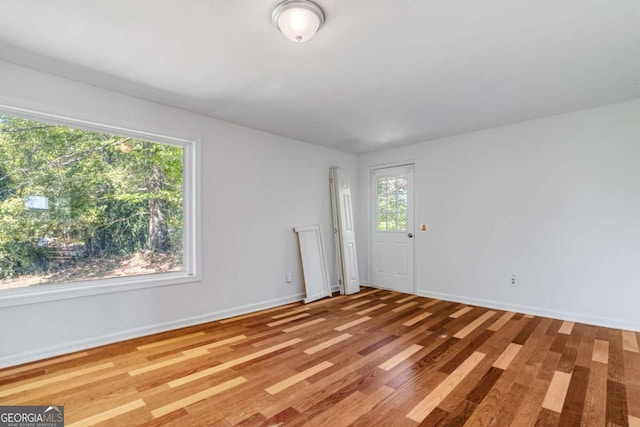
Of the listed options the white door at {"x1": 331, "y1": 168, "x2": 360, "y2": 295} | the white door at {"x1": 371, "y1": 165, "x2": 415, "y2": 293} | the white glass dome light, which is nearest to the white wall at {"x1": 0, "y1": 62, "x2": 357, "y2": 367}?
the white door at {"x1": 331, "y1": 168, "x2": 360, "y2": 295}

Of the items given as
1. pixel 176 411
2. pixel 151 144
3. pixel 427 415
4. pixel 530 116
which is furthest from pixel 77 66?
pixel 530 116

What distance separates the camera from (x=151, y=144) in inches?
133

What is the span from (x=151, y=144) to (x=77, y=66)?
0.98m

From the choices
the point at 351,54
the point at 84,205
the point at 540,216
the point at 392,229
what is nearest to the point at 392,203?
the point at 392,229

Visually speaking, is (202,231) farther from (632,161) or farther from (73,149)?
(632,161)

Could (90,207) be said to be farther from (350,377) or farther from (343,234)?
(343,234)

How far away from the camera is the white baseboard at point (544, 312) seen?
331 cm

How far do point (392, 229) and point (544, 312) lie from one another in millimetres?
2359

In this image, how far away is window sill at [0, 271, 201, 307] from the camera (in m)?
2.55

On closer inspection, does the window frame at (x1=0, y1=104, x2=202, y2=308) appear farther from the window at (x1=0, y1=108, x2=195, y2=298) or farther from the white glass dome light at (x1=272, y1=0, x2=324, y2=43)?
the white glass dome light at (x1=272, y1=0, x2=324, y2=43)

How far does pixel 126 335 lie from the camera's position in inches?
120

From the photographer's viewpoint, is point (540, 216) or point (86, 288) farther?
point (540, 216)

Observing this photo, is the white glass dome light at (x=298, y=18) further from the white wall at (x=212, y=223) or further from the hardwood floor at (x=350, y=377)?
the hardwood floor at (x=350, y=377)

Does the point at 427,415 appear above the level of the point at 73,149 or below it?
below
